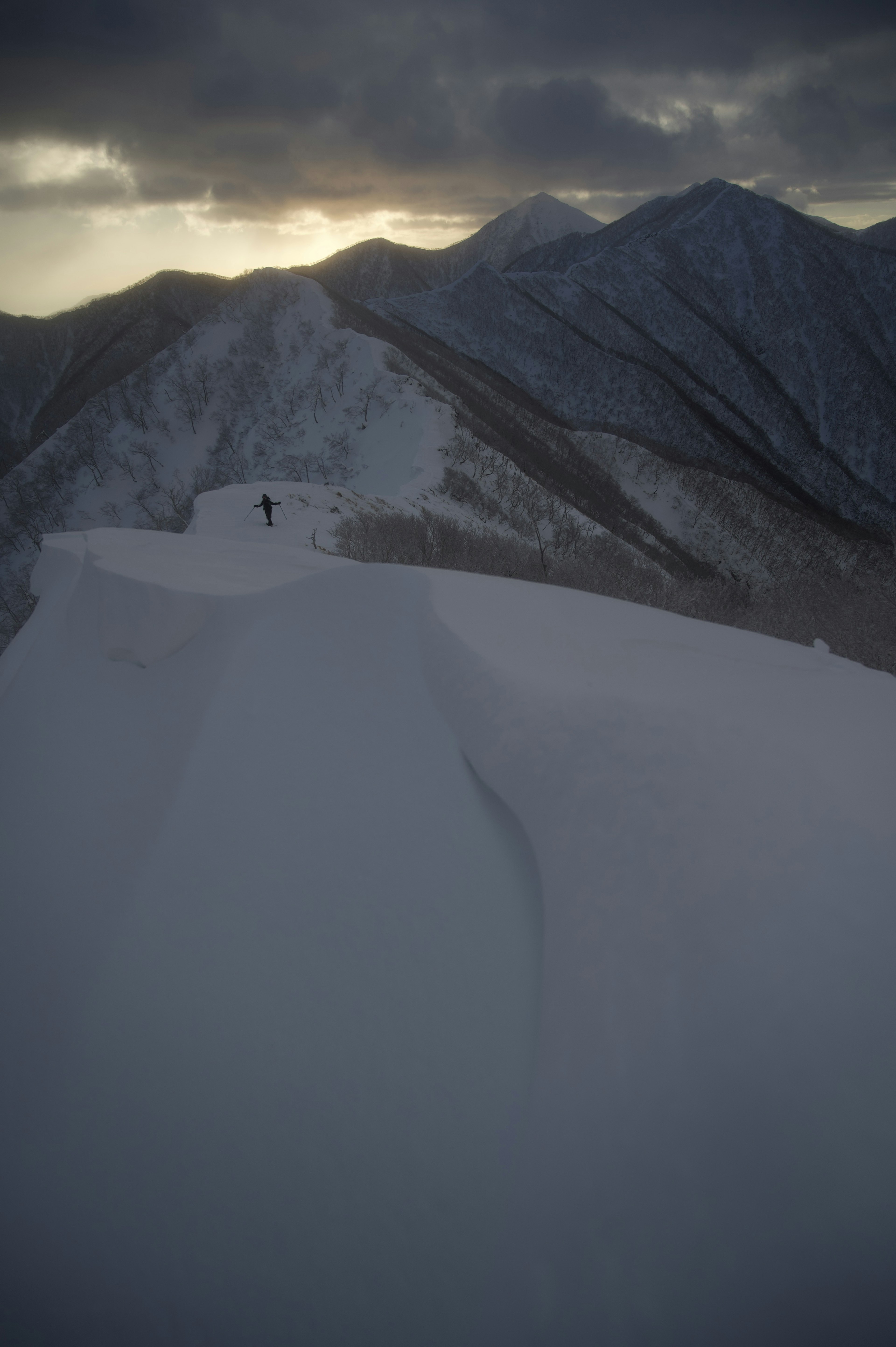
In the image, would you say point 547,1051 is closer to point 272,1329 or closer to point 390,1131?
point 390,1131

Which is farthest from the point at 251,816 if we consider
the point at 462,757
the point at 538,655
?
the point at 538,655

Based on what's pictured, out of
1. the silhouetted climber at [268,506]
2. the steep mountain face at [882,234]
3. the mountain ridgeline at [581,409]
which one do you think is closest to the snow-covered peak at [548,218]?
the mountain ridgeline at [581,409]

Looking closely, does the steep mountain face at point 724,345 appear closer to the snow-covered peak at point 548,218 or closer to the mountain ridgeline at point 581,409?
the mountain ridgeline at point 581,409

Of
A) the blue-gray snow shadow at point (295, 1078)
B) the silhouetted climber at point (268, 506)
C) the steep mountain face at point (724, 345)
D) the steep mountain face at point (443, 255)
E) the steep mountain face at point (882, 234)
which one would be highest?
the steep mountain face at point (443, 255)

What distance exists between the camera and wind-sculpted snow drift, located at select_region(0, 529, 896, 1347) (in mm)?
2141

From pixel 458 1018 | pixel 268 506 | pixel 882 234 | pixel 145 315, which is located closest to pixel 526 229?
pixel 882 234

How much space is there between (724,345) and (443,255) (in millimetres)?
100045

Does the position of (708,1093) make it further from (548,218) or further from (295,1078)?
(548,218)

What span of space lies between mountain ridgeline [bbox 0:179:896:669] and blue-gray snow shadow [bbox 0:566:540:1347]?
13758mm

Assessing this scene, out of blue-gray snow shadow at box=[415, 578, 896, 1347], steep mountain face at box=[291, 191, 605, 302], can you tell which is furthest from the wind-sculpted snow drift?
steep mountain face at box=[291, 191, 605, 302]

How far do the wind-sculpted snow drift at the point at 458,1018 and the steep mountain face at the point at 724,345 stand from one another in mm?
65668

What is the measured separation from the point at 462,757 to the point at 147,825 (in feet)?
7.07

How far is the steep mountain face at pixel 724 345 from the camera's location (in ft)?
229

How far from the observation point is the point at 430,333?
74.6 meters
